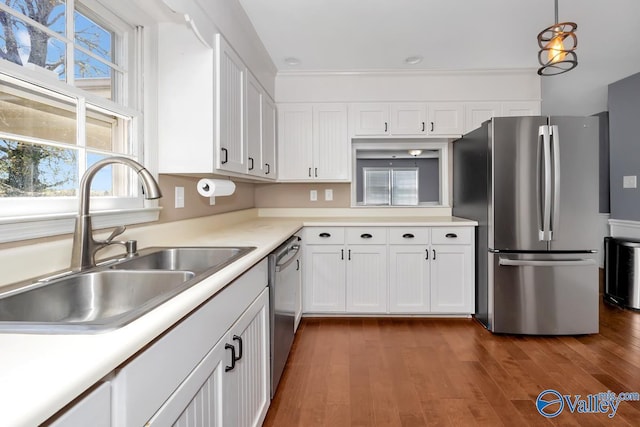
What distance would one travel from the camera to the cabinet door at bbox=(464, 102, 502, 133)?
3369 mm

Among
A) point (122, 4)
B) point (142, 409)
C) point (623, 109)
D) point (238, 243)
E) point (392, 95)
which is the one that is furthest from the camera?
point (623, 109)

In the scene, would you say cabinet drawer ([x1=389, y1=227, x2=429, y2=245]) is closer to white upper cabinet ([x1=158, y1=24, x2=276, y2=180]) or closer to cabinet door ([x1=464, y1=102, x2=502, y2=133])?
cabinet door ([x1=464, y1=102, x2=502, y2=133])

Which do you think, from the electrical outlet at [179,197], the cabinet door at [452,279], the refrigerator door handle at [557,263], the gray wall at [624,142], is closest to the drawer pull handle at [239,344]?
the electrical outlet at [179,197]

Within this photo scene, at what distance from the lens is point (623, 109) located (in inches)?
148

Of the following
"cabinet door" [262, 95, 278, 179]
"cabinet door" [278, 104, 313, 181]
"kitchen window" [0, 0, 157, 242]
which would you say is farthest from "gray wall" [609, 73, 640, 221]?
"kitchen window" [0, 0, 157, 242]

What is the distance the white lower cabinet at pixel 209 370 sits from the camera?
2.17 feet

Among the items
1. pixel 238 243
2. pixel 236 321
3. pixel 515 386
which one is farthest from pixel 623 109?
pixel 236 321

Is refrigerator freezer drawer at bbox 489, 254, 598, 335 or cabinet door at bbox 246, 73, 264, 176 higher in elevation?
cabinet door at bbox 246, 73, 264, 176

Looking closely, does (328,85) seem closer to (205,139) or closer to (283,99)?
(283,99)

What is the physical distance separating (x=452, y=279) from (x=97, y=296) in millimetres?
2722

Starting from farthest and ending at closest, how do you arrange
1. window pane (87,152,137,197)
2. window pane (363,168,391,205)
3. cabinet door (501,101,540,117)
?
window pane (363,168,391,205)
cabinet door (501,101,540,117)
window pane (87,152,137,197)

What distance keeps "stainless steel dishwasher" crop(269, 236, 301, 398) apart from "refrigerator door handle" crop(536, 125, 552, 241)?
1930mm

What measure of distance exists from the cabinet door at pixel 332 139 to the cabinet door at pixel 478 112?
122cm

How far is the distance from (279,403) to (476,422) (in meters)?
1.02
